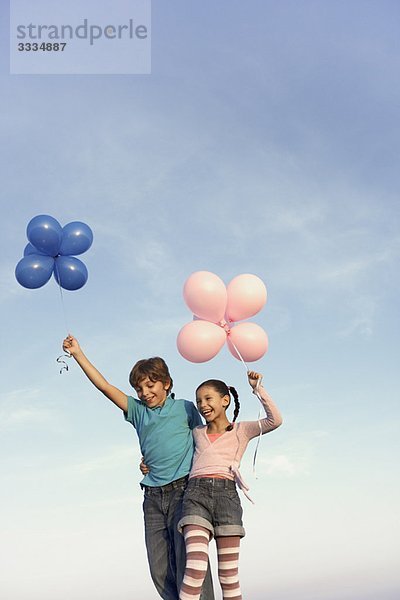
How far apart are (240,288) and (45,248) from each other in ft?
5.71

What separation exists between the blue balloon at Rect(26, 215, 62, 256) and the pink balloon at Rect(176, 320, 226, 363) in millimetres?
1422

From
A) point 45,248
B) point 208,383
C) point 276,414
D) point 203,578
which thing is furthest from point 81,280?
point 203,578

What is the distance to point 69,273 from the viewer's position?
20.4 feet

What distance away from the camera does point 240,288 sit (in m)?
5.77

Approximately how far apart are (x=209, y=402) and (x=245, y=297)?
3.13ft

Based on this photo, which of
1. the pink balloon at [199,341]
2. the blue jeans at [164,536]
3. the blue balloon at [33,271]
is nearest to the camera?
the blue jeans at [164,536]

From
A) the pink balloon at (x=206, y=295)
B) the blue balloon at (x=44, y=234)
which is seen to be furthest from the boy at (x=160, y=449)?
the blue balloon at (x=44, y=234)

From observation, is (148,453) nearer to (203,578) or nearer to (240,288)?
(203,578)

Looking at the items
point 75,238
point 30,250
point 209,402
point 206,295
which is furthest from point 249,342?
point 30,250

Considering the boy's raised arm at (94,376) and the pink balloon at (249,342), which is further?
the pink balloon at (249,342)

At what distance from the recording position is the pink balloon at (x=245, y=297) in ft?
18.9

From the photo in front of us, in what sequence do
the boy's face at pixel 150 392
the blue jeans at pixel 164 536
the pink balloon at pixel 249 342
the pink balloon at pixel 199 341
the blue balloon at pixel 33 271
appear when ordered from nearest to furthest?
the blue jeans at pixel 164 536 → the boy's face at pixel 150 392 → the pink balloon at pixel 199 341 → the pink balloon at pixel 249 342 → the blue balloon at pixel 33 271

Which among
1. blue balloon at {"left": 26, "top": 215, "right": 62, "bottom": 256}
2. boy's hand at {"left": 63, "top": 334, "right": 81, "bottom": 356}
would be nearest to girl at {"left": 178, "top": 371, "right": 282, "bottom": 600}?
boy's hand at {"left": 63, "top": 334, "right": 81, "bottom": 356}

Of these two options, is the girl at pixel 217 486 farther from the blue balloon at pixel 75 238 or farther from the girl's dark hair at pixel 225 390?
the blue balloon at pixel 75 238
